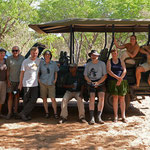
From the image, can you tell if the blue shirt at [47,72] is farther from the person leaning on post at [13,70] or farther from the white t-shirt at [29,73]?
the person leaning on post at [13,70]

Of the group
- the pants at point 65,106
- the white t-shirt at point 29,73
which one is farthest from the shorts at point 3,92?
the pants at point 65,106

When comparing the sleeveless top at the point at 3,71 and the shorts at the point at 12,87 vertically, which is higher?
the sleeveless top at the point at 3,71

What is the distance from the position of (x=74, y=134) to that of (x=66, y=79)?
1511 millimetres

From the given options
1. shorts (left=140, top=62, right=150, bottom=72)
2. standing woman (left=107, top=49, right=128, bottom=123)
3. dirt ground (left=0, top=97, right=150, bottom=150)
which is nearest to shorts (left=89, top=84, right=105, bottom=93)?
standing woman (left=107, top=49, right=128, bottom=123)

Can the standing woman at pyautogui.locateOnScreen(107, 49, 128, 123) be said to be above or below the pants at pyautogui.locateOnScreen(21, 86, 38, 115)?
above

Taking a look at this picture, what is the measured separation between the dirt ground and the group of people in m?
0.27

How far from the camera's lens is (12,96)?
18.5 ft

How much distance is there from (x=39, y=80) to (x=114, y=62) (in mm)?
1874

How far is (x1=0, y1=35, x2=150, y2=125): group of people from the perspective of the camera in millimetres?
5301

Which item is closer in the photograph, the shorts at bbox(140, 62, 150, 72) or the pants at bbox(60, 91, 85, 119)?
the pants at bbox(60, 91, 85, 119)

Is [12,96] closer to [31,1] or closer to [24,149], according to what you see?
[24,149]

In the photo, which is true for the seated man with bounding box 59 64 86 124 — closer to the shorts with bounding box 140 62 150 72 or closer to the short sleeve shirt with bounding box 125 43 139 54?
the short sleeve shirt with bounding box 125 43 139 54

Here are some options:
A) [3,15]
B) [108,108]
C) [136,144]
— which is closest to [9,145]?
[136,144]

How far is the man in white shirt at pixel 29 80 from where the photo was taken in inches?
210
